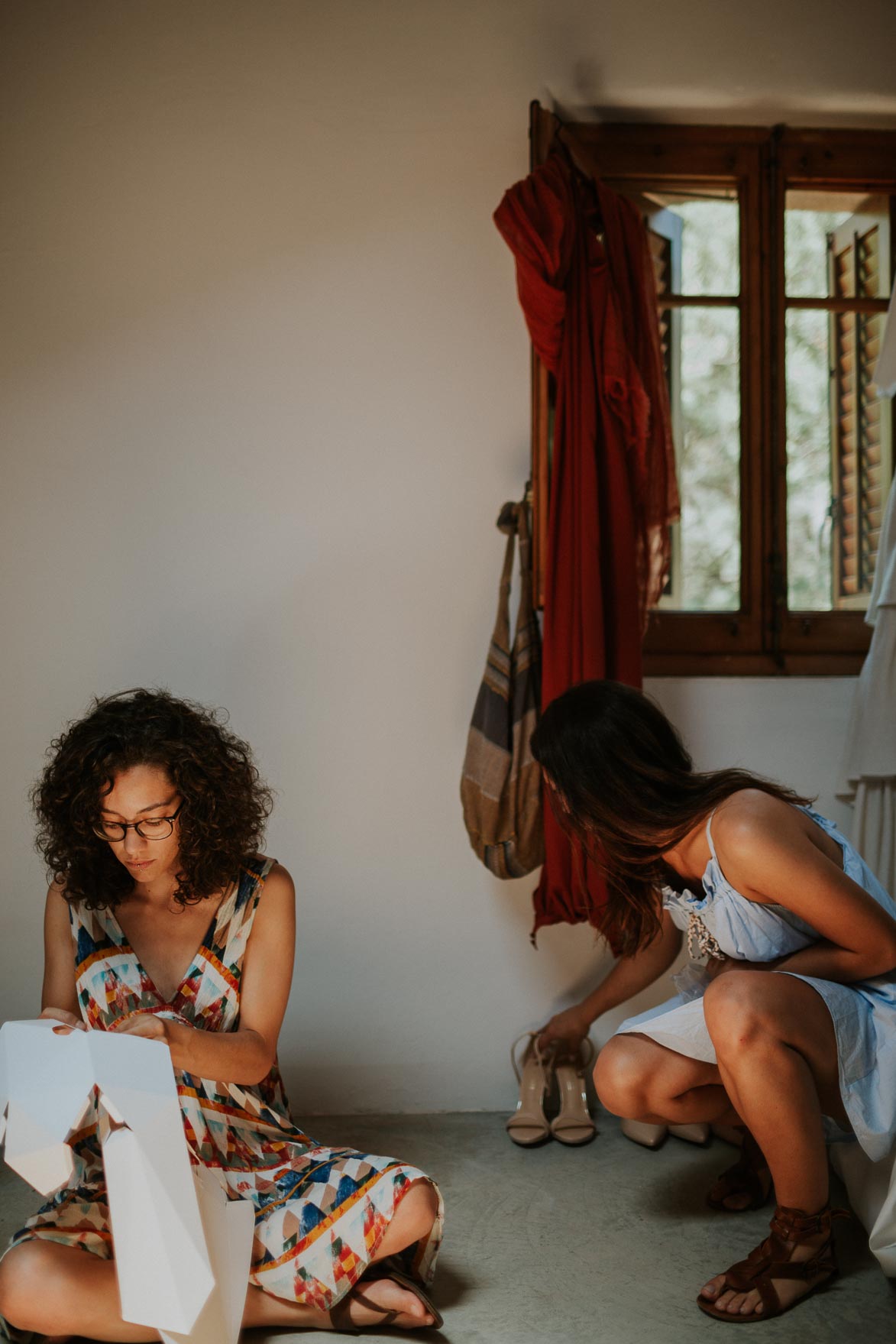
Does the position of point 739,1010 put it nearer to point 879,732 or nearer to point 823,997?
point 823,997

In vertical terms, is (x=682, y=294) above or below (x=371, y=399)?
above

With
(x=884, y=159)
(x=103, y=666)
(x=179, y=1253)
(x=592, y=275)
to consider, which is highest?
(x=884, y=159)

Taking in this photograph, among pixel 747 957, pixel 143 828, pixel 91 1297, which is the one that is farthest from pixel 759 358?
pixel 91 1297

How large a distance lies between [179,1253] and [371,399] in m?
1.85

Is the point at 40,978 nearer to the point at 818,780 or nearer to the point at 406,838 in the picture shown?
the point at 406,838

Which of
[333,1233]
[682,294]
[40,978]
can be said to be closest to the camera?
[333,1233]

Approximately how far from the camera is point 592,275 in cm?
249

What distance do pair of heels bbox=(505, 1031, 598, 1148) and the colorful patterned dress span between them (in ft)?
2.45


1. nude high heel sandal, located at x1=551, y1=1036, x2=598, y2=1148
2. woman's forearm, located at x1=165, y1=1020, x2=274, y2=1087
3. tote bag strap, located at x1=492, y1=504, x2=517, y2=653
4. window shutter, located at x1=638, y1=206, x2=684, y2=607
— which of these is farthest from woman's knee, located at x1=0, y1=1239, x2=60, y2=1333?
window shutter, located at x1=638, y1=206, x2=684, y2=607

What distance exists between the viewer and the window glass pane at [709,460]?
9.28ft

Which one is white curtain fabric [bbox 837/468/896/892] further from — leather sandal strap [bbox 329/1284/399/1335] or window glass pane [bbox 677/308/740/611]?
leather sandal strap [bbox 329/1284/399/1335]

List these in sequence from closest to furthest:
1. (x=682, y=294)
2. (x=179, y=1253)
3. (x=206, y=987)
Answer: (x=179, y=1253)
(x=206, y=987)
(x=682, y=294)

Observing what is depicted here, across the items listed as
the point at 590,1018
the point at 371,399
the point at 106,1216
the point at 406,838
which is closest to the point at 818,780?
the point at 590,1018

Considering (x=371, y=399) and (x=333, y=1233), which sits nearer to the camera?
(x=333, y=1233)
